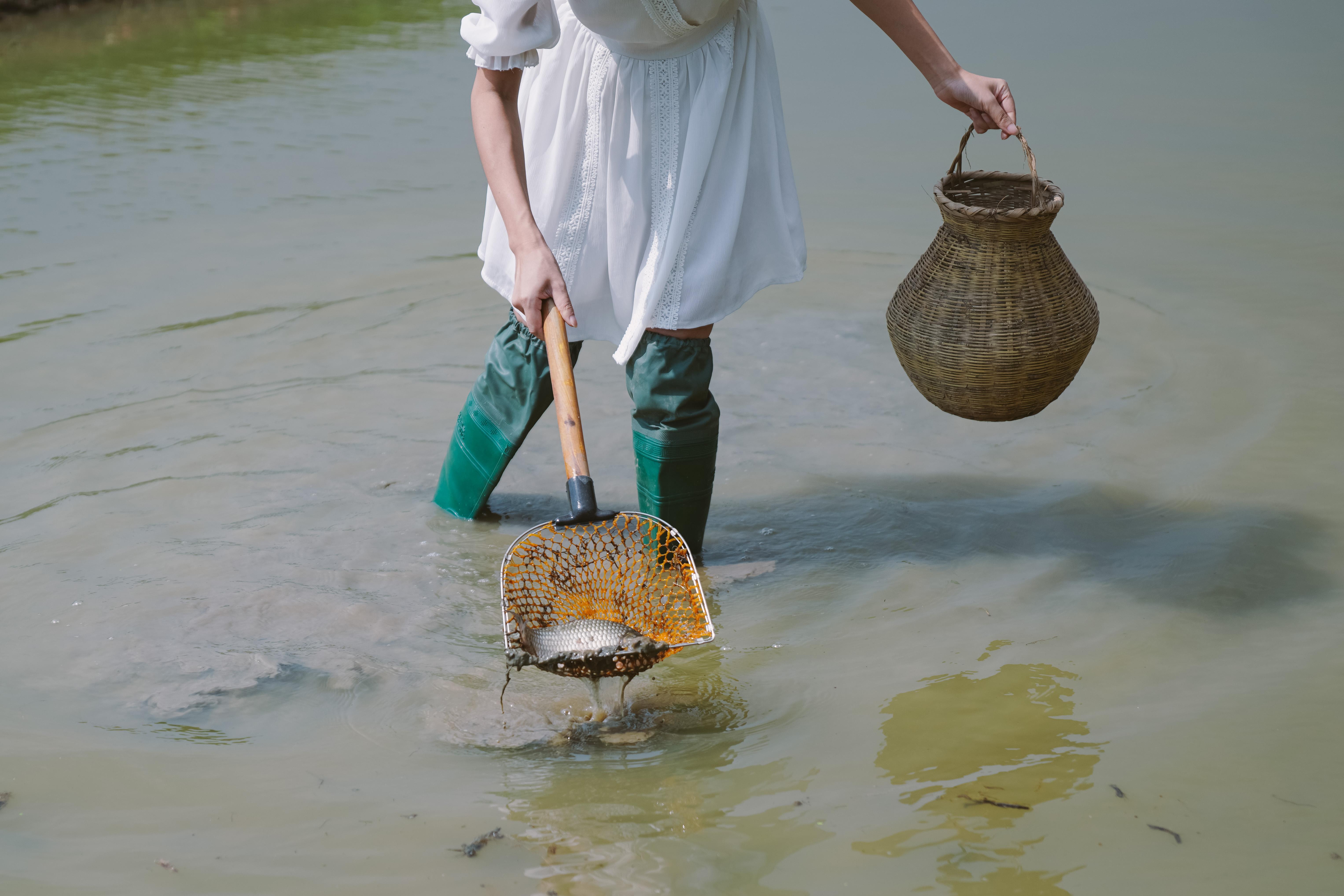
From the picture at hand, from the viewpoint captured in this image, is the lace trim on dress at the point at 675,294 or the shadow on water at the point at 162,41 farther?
the shadow on water at the point at 162,41

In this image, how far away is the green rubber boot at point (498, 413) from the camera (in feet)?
8.87

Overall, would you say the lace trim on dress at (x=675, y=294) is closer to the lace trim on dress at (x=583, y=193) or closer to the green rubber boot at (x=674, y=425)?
the green rubber boot at (x=674, y=425)

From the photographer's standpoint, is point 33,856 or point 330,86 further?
point 330,86

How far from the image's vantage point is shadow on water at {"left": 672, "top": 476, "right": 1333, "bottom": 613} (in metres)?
2.63

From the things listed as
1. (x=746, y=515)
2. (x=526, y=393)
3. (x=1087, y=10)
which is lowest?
(x=746, y=515)

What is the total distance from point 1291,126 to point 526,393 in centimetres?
428

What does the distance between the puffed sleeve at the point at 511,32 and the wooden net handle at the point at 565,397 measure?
1.43ft

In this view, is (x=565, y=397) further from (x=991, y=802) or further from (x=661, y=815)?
(x=991, y=802)

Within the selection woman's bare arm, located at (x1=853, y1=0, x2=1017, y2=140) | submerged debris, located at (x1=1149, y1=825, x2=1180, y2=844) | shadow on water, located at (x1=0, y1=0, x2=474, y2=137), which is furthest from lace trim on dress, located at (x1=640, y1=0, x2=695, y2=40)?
shadow on water, located at (x1=0, y1=0, x2=474, y2=137)

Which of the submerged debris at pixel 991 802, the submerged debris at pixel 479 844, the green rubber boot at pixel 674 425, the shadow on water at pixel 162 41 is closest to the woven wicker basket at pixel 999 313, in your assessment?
the green rubber boot at pixel 674 425

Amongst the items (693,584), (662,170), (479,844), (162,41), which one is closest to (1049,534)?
(693,584)

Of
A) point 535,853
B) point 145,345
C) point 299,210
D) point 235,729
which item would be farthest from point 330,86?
point 535,853

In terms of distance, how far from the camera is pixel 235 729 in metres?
2.18

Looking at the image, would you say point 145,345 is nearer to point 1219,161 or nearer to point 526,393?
point 526,393
